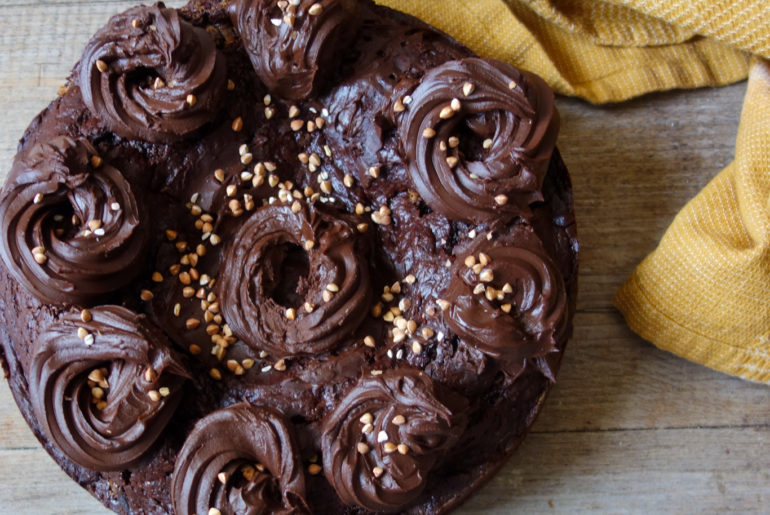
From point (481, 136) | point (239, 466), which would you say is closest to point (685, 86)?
point (481, 136)

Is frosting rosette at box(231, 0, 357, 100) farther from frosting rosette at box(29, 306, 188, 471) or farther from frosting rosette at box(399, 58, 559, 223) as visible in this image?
frosting rosette at box(29, 306, 188, 471)

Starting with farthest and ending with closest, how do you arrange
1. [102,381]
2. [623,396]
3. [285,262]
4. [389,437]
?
1. [623,396]
2. [285,262]
3. [102,381]
4. [389,437]

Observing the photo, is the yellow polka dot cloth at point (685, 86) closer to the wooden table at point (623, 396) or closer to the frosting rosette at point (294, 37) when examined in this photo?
the wooden table at point (623, 396)

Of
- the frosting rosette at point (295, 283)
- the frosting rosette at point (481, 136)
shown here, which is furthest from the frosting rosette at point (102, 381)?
the frosting rosette at point (481, 136)

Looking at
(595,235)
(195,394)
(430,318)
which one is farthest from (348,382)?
(595,235)

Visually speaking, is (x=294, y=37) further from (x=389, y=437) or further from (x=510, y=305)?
(x=389, y=437)

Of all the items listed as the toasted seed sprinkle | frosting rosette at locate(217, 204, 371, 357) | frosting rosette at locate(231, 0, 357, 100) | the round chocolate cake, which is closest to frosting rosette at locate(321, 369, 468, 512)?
the round chocolate cake
